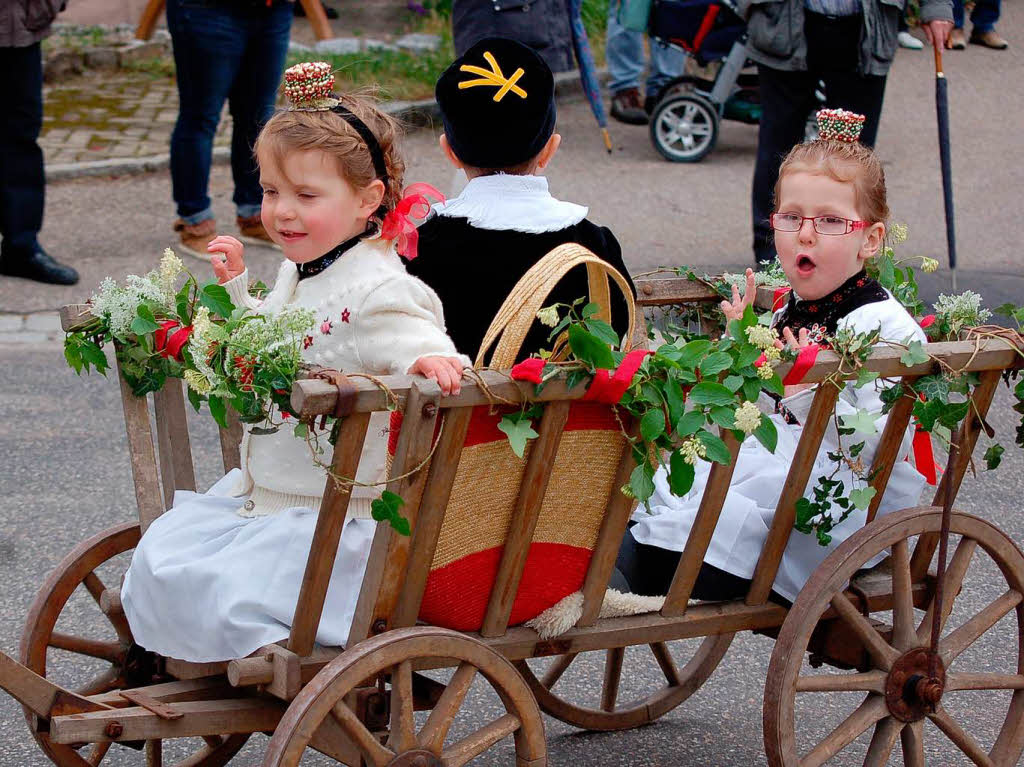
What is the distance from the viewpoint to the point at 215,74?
6.09 metres

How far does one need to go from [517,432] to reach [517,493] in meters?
0.21

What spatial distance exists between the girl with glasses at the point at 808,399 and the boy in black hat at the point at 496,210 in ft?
1.23

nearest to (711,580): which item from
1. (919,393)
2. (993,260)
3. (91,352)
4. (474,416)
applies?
(919,393)

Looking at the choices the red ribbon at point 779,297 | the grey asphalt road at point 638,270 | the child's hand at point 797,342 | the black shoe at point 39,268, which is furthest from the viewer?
the black shoe at point 39,268

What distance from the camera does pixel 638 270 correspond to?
6.68 meters

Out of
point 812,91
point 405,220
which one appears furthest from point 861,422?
point 812,91

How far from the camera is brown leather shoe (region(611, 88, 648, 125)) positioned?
368 inches

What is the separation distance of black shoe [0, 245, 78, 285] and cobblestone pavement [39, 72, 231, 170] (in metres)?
1.84

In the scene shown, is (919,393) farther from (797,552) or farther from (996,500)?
(996,500)

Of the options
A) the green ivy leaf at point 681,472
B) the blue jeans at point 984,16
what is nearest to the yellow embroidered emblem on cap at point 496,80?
the green ivy leaf at point 681,472

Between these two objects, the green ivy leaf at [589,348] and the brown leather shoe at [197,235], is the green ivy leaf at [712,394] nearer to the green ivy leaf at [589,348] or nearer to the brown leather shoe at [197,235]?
the green ivy leaf at [589,348]

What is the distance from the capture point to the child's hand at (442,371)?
2.15 metres

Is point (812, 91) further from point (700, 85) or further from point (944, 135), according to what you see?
point (700, 85)

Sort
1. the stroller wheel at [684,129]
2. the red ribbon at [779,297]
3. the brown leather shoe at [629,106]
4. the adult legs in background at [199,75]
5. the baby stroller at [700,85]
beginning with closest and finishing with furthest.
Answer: the red ribbon at [779,297], the adult legs in background at [199,75], the baby stroller at [700,85], the stroller wheel at [684,129], the brown leather shoe at [629,106]
